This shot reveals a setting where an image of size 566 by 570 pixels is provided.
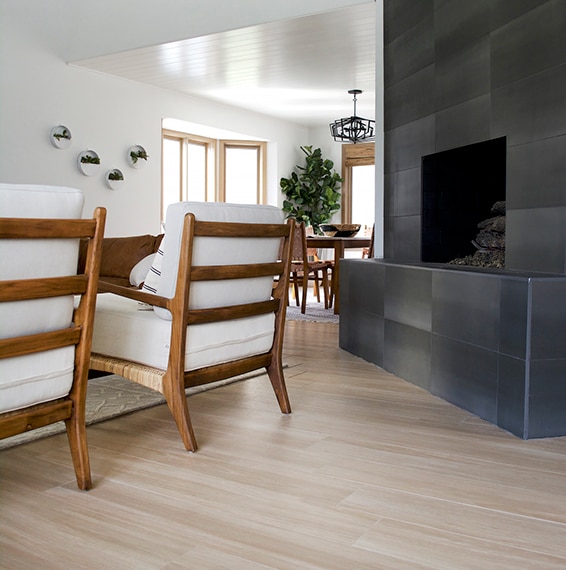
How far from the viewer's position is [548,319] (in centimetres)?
249

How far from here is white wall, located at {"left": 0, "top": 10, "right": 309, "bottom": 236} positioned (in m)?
6.15

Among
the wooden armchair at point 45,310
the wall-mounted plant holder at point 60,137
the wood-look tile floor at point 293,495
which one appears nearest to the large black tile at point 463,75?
the wood-look tile floor at point 293,495

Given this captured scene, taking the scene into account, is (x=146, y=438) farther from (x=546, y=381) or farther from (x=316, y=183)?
(x=316, y=183)

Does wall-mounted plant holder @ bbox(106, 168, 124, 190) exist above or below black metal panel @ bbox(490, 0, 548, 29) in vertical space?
below

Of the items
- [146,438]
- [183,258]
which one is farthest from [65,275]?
[146,438]

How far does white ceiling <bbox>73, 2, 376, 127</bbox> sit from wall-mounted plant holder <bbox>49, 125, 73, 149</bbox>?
70 centimetres

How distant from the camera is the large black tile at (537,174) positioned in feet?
9.02

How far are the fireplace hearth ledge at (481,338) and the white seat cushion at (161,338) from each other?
90 centimetres

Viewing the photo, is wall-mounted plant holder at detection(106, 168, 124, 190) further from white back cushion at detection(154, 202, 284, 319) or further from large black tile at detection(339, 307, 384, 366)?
white back cushion at detection(154, 202, 284, 319)

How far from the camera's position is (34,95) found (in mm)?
6328

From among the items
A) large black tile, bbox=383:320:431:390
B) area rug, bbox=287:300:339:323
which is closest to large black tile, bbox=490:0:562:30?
large black tile, bbox=383:320:431:390

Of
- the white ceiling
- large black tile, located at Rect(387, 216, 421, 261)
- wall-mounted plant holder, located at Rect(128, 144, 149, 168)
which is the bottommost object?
large black tile, located at Rect(387, 216, 421, 261)

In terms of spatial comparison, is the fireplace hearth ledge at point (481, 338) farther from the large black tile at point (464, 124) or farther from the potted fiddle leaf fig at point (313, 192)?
the potted fiddle leaf fig at point (313, 192)

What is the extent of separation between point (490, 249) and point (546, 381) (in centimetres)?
143
